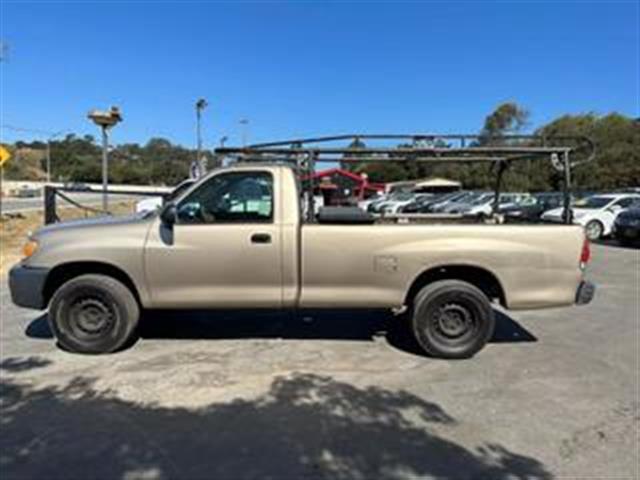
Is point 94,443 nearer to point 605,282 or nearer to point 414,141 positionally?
point 414,141

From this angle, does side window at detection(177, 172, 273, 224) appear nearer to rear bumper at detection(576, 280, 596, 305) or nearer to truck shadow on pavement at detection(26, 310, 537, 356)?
truck shadow on pavement at detection(26, 310, 537, 356)

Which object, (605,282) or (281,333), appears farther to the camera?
(605,282)

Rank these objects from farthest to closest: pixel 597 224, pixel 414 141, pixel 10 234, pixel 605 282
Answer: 1. pixel 597 224
2. pixel 10 234
3. pixel 605 282
4. pixel 414 141

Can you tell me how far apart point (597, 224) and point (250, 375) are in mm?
19991

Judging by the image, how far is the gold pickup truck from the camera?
6.43m

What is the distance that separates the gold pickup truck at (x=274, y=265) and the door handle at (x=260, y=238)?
0.05 feet

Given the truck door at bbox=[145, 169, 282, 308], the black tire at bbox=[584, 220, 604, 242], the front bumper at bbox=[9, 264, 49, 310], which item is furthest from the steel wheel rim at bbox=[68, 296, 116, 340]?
the black tire at bbox=[584, 220, 604, 242]

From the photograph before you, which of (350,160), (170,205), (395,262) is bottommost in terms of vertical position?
(395,262)

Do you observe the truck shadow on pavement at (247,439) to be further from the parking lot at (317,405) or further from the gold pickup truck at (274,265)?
the gold pickup truck at (274,265)

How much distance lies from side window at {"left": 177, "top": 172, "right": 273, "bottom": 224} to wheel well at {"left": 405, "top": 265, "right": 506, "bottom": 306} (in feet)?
5.54

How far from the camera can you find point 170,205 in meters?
6.42

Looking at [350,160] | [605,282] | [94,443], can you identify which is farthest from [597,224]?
[94,443]

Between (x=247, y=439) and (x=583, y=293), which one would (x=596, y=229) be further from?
(x=247, y=439)

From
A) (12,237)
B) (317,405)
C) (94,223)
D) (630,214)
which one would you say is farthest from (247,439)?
(630,214)
